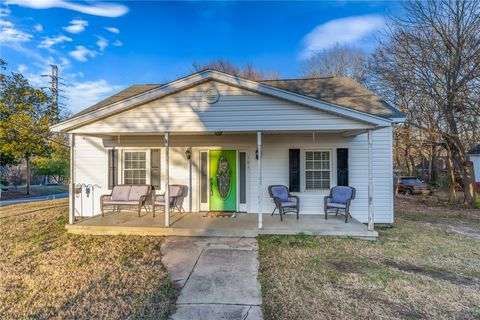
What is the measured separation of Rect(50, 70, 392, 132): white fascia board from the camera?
582cm

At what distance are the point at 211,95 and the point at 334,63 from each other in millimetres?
22141

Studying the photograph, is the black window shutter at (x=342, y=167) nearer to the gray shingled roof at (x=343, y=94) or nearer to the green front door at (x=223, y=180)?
the gray shingled roof at (x=343, y=94)

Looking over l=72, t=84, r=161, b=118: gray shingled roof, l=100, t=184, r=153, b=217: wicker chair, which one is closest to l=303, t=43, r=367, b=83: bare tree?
l=72, t=84, r=161, b=118: gray shingled roof

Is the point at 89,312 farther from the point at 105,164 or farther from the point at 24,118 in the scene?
the point at 24,118

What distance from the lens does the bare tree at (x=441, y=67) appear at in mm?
10180

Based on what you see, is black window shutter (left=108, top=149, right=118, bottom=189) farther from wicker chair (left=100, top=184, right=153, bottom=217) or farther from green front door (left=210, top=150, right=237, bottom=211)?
green front door (left=210, top=150, right=237, bottom=211)

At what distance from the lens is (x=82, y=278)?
4.07 meters

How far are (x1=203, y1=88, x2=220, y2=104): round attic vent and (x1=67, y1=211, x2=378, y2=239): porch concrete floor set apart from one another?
309cm

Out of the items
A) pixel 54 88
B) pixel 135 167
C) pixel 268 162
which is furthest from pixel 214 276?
pixel 54 88

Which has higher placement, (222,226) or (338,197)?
(338,197)

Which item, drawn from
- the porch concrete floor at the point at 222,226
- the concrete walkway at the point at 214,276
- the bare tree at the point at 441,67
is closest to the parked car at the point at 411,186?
the bare tree at the point at 441,67

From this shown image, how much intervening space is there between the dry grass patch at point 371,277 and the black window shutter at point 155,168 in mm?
4182

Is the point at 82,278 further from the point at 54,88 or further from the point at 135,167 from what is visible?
the point at 54,88

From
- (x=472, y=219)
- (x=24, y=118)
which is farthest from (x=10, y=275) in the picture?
(x=24, y=118)
